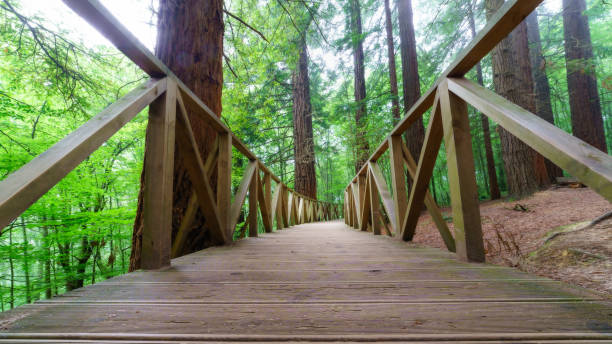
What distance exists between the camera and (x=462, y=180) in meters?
1.42

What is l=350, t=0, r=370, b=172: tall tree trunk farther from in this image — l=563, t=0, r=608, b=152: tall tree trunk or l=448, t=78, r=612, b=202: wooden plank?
l=448, t=78, r=612, b=202: wooden plank

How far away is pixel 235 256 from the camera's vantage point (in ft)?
6.01

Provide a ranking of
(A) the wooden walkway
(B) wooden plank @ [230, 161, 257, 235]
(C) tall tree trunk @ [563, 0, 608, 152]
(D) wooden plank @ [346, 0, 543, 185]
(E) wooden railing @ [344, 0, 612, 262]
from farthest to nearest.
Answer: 1. (C) tall tree trunk @ [563, 0, 608, 152]
2. (B) wooden plank @ [230, 161, 257, 235]
3. (D) wooden plank @ [346, 0, 543, 185]
4. (E) wooden railing @ [344, 0, 612, 262]
5. (A) the wooden walkway

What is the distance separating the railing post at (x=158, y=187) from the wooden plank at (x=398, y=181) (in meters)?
1.92

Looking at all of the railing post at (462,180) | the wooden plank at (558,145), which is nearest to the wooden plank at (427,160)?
the railing post at (462,180)

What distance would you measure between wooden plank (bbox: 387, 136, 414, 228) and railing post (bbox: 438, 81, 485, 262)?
101 centimetres

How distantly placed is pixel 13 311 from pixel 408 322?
1226mm

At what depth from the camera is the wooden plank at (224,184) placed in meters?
2.43

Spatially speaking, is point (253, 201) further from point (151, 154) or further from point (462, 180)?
point (462, 180)

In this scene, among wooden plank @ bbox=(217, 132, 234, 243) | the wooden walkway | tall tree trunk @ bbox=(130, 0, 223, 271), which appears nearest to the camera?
the wooden walkway

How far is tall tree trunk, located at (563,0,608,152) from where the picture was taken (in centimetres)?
608

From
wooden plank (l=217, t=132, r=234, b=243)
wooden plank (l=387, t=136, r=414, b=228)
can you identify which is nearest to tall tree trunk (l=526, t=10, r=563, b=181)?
wooden plank (l=387, t=136, r=414, b=228)

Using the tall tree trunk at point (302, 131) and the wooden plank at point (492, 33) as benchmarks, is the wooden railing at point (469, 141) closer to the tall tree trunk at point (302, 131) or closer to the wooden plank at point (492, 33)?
the wooden plank at point (492, 33)

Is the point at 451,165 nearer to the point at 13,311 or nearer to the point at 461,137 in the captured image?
the point at 461,137
